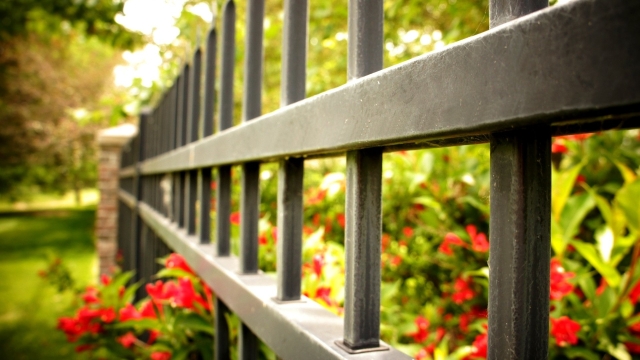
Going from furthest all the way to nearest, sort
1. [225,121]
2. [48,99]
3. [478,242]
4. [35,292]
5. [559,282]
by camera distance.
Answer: [48,99], [35,292], [478,242], [225,121], [559,282]

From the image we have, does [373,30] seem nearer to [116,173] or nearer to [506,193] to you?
[506,193]

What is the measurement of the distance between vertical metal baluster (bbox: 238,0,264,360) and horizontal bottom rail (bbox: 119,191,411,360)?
57 mm

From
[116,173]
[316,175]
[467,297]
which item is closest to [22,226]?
[116,173]

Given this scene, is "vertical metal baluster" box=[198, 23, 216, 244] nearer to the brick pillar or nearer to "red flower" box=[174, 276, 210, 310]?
"red flower" box=[174, 276, 210, 310]

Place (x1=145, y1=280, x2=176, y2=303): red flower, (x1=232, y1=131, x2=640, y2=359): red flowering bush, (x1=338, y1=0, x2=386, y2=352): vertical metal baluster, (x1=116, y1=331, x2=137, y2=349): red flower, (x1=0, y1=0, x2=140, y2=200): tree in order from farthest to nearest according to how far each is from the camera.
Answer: (x1=0, y1=0, x2=140, y2=200): tree < (x1=116, y1=331, x2=137, y2=349): red flower < (x1=145, y1=280, x2=176, y2=303): red flower < (x1=232, y1=131, x2=640, y2=359): red flowering bush < (x1=338, y1=0, x2=386, y2=352): vertical metal baluster

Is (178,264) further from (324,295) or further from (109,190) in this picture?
(109,190)

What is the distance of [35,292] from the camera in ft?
20.1

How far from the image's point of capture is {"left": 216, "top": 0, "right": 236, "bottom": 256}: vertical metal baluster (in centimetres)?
117

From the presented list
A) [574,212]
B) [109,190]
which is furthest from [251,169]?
[109,190]

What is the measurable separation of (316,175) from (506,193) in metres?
2.83

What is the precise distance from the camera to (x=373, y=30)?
0.60m

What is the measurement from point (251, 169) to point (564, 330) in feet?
2.56

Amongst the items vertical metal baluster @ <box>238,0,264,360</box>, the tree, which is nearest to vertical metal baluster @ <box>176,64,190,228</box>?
vertical metal baluster @ <box>238,0,264,360</box>

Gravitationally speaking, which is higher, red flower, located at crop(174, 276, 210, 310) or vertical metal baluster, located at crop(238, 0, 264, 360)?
vertical metal baluster, located at crop(238, 0, 264, 360)
